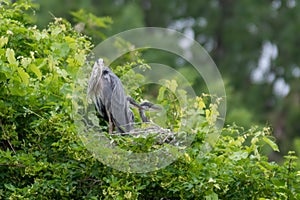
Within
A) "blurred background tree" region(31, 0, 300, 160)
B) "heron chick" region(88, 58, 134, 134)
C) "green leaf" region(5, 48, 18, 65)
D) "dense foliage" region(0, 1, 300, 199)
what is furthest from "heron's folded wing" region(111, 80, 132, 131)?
"blurred background tree" region(31, 0, 300, 160)

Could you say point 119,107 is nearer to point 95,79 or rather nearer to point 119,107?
point 119,107

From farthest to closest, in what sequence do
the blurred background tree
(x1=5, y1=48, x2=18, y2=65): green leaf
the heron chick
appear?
the blurred background tree
the heron chick
(x1=5, y1=48, x2=18, y2=65): green leaf

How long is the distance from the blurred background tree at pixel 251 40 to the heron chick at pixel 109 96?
7531mm

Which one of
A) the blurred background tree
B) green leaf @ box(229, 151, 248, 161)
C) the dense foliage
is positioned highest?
the blurred background tree

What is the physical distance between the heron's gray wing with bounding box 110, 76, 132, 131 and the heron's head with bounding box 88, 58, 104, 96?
0.07 metres

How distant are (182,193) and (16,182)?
678mm

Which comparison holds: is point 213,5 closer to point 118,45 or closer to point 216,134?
point 118,45

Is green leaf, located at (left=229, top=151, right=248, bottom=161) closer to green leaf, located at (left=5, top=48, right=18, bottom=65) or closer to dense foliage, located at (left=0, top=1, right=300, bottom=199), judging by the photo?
dense foliage, located at (left=0, top=1, right=300, bottom=199)

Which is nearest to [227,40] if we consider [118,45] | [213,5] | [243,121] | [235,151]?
[213,5]

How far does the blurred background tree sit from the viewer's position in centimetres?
1045

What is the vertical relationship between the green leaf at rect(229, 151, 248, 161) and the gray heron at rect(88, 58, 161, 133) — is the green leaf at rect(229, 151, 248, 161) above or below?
above

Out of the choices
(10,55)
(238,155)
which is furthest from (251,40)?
(10,55)

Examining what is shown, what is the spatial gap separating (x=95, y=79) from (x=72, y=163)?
0.34m

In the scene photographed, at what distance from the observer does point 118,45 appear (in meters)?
3.36
